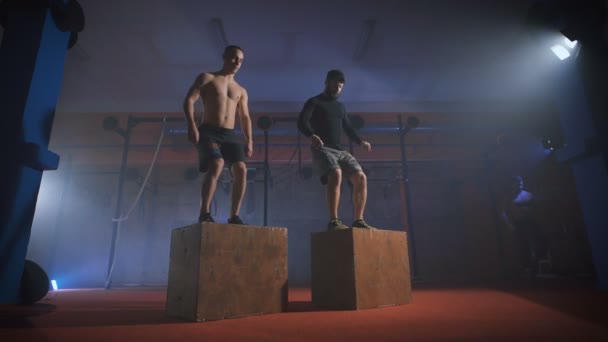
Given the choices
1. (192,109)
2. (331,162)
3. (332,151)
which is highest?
(192,109)

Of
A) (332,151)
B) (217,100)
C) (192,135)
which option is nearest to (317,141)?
(332,151)

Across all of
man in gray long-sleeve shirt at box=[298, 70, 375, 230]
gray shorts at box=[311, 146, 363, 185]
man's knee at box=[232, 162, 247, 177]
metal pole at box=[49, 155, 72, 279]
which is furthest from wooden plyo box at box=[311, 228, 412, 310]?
metal pole at box=[49, 155, 72, 279]

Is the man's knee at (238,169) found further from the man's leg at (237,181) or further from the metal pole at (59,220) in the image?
the metal pole at (59,220)

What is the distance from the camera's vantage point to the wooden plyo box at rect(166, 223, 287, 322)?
6.77 ft

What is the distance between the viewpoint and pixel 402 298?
106 inches

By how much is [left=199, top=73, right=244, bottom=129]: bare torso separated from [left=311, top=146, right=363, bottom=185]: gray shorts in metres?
0.77

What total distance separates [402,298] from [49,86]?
11.0 ft

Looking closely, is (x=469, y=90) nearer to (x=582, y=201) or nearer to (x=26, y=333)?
(x=582, y=201)

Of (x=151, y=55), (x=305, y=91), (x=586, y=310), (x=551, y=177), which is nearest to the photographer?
(x=586, y=310)

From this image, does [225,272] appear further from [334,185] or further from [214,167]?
[334,185]

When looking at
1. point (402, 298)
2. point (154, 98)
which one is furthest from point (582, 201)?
point (154, 98)

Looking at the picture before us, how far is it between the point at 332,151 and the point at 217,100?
1014 mm

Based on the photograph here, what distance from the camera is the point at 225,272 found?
2164 mm

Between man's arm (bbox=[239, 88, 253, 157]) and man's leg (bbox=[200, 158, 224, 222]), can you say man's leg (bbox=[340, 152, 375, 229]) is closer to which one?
man's arm (bbox=[239, 88, 253, 157])
